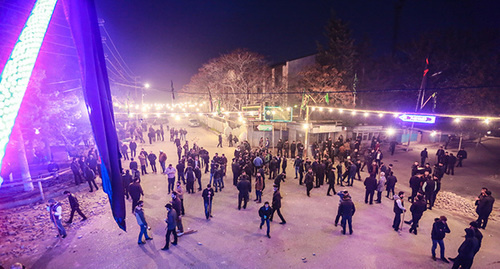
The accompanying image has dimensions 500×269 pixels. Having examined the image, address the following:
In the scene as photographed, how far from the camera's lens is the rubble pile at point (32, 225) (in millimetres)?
7141

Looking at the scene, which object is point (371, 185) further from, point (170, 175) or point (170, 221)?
point (170, 175)

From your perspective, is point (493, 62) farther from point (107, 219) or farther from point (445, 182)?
point (107, 219)

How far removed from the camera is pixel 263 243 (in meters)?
7.24

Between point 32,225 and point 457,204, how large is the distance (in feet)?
58.0


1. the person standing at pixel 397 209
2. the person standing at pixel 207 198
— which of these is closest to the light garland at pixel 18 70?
the person standing at pixel 207 198

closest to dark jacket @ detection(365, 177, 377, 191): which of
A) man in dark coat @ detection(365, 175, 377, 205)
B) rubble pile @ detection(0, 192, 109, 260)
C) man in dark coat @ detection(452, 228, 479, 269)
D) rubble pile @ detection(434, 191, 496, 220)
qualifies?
man in dark coat @ detection(365, 175, 377, 205)

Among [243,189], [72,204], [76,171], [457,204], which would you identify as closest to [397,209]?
[457,204]

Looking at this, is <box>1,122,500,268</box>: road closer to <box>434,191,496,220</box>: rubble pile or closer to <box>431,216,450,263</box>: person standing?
<box>431,216,450,263</box>: person standing

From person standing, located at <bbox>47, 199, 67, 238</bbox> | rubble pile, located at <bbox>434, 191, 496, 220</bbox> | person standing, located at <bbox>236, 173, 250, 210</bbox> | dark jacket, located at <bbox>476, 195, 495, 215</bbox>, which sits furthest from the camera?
rubble pile, located at <bbox>434, 191, 496, 220</bbox>

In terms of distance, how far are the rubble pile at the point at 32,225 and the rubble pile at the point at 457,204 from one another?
14.9 meters

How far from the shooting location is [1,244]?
7273 millimetres

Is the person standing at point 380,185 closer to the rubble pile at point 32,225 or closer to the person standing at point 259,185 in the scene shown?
the person standing at point 259,185

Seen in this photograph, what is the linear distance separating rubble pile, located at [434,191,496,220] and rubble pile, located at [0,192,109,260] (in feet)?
48.9

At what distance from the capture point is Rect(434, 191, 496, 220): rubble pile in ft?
31.2
